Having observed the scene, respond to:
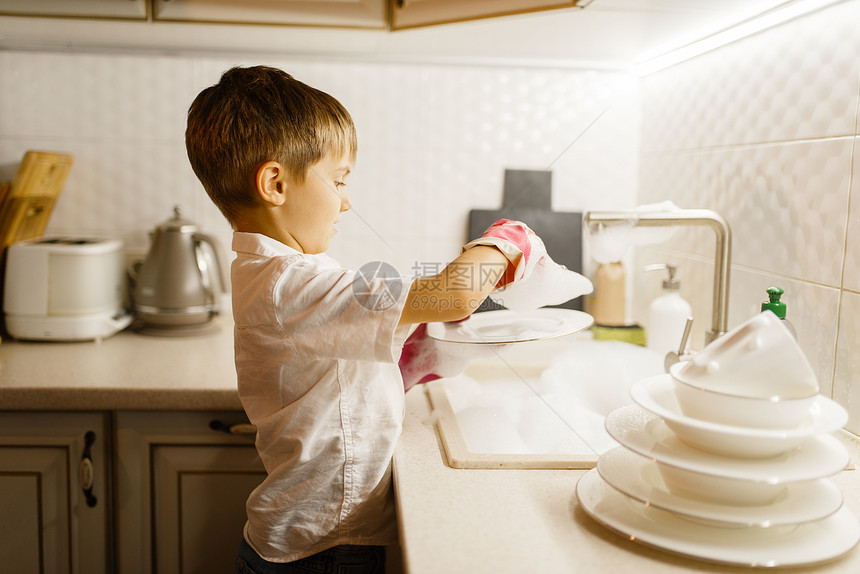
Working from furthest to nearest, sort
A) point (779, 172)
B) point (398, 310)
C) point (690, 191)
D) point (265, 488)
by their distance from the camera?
point (690, 191) → point (779, 172) → point (265, 488) → point (398, 310)

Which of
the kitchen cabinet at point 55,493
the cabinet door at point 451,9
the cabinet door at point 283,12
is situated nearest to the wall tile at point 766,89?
the cabinet door at point 451,9

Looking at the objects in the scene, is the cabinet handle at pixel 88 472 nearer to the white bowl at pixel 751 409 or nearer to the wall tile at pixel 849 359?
the white bowl at pixel 751 409

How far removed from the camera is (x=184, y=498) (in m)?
1.12

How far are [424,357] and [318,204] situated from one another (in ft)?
0.99

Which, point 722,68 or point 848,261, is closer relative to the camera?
point 848,261

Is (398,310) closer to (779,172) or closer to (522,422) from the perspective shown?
(522,422)

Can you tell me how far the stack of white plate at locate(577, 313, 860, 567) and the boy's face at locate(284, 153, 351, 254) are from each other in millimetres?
355

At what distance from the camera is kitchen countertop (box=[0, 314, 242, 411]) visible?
106 cm

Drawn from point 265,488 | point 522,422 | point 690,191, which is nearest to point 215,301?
point 265,488

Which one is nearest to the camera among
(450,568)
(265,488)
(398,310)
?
(450,568)

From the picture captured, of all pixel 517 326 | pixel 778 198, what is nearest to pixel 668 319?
pixel 778 198

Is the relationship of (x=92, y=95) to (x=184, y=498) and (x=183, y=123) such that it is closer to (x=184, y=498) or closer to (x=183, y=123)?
(x=183, y=123)

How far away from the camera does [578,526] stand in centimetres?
61

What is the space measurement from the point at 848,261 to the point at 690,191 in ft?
1.36
